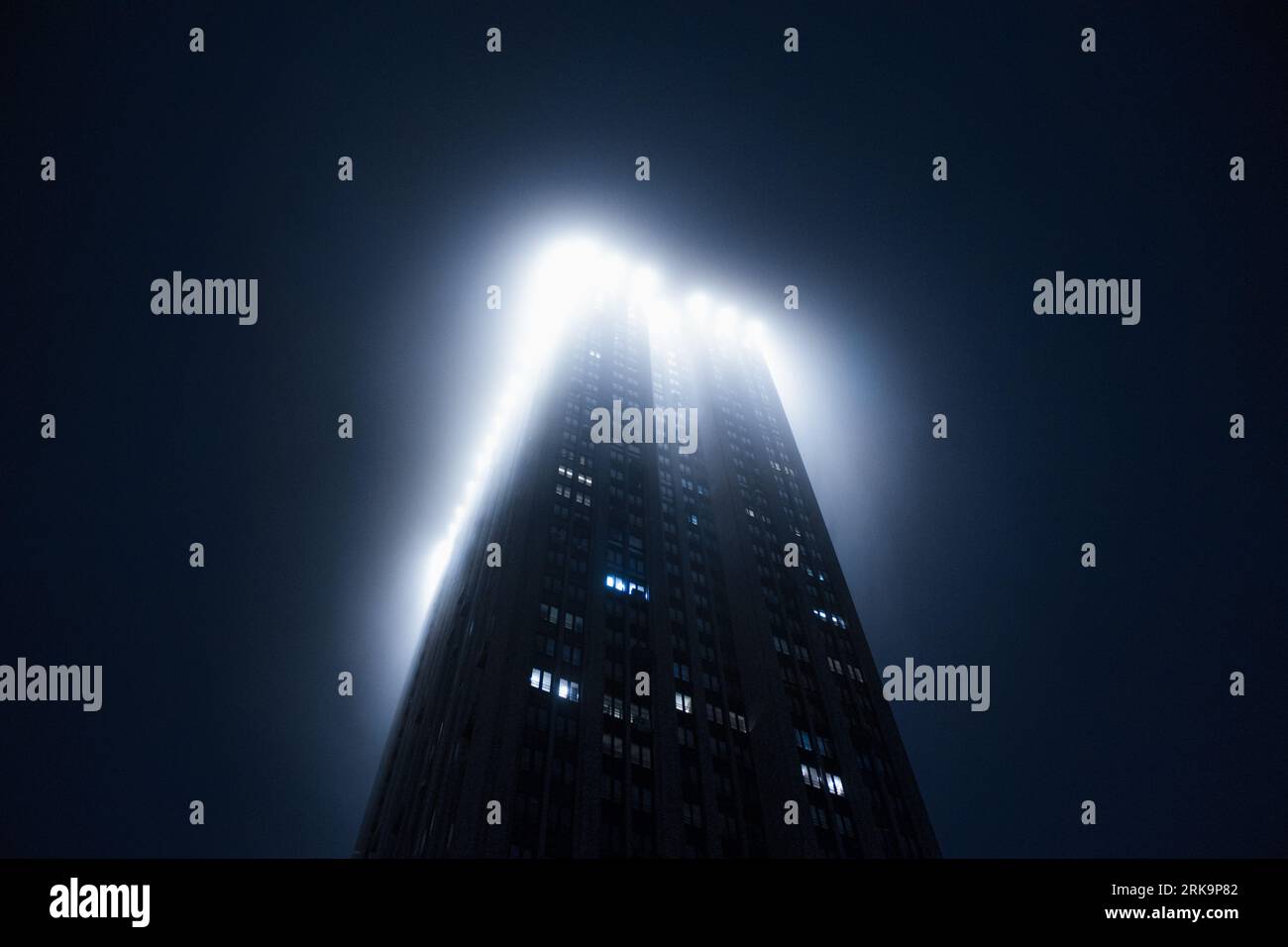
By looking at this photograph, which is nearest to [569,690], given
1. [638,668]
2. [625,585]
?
[638,668]

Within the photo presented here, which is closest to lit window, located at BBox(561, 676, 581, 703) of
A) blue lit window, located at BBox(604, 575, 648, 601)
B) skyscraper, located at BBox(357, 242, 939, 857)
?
skyscraper, located at BBox(357, 242, 939, 857)

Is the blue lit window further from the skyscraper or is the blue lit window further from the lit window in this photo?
the lit window

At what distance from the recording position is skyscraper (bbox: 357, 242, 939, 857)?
44.0 metres

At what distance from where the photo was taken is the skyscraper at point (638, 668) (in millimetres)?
43969

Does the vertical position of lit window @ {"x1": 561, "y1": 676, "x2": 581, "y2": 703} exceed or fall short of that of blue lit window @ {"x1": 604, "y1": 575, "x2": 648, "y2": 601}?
it falls short

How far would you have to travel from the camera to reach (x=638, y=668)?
54.8 meters

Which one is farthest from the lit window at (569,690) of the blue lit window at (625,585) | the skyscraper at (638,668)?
the blue lit window at (625,585)

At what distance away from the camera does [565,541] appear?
63781mm

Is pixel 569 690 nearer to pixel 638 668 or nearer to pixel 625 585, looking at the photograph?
pixel 638 668

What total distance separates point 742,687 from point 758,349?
238ft

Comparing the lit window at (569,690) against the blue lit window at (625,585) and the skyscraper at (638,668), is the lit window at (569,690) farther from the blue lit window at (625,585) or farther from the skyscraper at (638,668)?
the blue lit window at (625,585)
